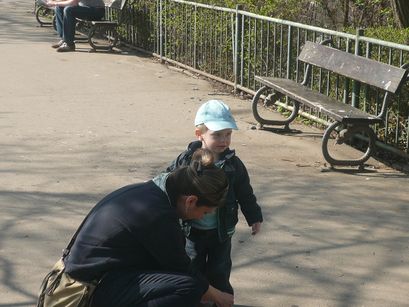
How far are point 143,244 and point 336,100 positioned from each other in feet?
17.0

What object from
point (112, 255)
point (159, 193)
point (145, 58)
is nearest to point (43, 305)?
point (112, 255)

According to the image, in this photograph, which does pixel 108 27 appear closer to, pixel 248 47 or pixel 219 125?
pixel 248 47

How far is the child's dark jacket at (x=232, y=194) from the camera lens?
489 centimetres

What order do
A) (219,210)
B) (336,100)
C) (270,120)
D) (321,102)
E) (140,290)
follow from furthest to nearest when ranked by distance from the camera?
(270,120), (336,100), (321,102), (219,210), (140,290)

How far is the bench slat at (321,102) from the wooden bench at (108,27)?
612 cm

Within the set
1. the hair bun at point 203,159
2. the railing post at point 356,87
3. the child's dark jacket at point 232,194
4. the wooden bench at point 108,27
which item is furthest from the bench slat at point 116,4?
the hair bun at point 203,159

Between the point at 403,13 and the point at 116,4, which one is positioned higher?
the point at 403,13

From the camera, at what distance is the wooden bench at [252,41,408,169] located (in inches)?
320

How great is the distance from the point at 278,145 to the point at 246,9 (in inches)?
134

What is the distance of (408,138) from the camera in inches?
325

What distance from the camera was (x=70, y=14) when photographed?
50.9ft

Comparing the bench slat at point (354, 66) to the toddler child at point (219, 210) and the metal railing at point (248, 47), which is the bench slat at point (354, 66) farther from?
the toddler child at point (219, 210)

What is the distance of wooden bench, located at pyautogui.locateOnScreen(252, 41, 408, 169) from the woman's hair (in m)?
4.01

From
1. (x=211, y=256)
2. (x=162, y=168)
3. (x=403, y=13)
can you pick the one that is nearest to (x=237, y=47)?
(x=403, y=13)
